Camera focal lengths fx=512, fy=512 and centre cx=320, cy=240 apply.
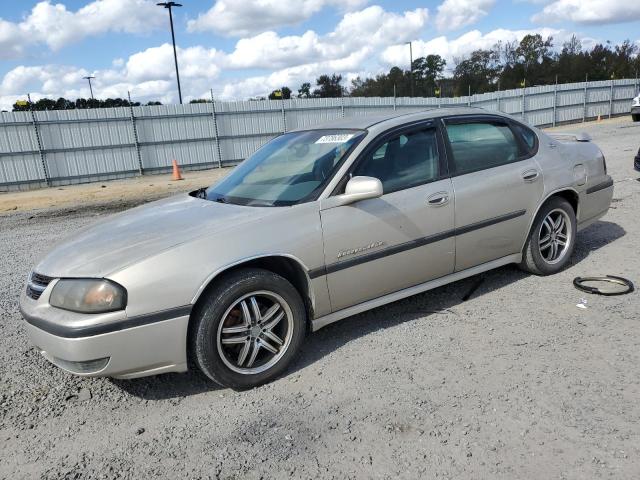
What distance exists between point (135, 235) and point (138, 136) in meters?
17.1

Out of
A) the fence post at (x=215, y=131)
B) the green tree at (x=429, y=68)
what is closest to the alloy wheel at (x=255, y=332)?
the fence post at (x=215, y=131)

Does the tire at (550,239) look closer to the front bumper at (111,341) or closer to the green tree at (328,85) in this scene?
the front bumper at (111,341)

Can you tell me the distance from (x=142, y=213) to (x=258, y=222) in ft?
3.65

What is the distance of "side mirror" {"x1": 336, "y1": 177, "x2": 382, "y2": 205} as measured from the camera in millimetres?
3332

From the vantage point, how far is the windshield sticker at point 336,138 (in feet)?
12.5

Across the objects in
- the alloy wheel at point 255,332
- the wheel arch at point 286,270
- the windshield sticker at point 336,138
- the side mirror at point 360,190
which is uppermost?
the windshield sticker at point 336,138

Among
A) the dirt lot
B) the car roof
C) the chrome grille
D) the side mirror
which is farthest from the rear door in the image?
the chrome grille

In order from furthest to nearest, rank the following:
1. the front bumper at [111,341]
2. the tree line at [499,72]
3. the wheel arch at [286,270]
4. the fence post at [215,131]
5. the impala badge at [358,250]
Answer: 1. the tree line at [499,72]
2. the fence post at [215,131]
3. the impala badge at [358,250]
4. the wheel arch at [286,270]
5. the front bumper at [111,341]

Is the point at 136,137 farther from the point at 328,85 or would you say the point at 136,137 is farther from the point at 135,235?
the point at 328,85

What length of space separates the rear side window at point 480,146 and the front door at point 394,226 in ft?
0.66

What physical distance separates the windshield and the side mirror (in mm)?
183

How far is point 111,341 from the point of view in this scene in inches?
109

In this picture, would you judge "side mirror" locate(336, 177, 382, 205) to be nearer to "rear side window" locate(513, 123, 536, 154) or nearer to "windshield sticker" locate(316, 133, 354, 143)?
"windshield sticker" locate(316, 133, 354, 143)

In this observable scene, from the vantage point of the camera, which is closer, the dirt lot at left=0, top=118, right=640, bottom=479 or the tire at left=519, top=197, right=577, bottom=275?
Answer: the dirt lot at left=0, top=118, right=640, bottom=479
